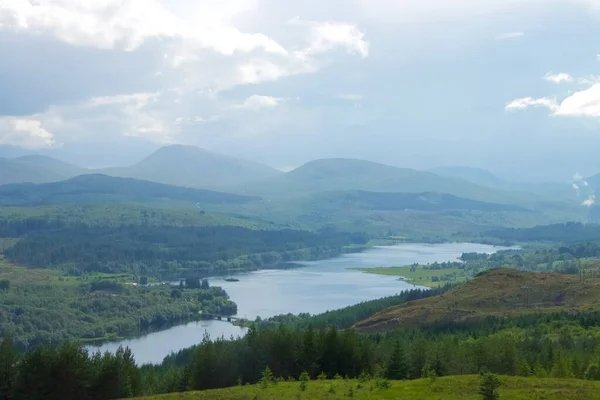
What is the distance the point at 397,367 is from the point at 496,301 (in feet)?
220

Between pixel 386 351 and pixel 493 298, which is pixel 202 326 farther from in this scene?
pixel 386 351

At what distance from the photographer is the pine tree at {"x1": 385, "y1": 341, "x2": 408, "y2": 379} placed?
1706 inches

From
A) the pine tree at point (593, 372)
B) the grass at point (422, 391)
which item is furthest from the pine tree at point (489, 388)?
the pine tree at point (593, 372)

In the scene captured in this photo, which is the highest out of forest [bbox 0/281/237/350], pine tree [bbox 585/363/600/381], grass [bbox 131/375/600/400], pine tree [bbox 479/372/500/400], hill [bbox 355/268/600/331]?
pine tree [bbox 479/372/500/400]

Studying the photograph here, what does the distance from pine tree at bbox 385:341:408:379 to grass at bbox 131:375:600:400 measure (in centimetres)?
672

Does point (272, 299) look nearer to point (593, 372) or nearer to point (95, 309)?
point (95, 309)

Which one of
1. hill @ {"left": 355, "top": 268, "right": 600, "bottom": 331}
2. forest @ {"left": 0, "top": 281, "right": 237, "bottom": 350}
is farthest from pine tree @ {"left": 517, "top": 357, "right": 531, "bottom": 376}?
forest @ {"left": 0, "top": 281, "right": 237, "bottom": 350}

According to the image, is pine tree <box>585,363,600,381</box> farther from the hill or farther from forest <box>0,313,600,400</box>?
the hill

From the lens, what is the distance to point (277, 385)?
38.0 m

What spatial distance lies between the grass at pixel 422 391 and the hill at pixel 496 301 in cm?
5892

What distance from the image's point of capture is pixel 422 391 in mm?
33125

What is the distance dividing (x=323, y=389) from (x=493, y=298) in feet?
255

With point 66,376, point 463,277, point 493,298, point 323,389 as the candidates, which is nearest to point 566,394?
point 323,389

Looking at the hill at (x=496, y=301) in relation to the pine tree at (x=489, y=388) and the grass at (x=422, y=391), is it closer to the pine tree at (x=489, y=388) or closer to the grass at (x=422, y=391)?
the grass at (x=422, y=391)
